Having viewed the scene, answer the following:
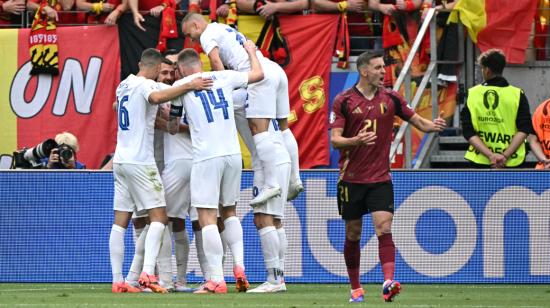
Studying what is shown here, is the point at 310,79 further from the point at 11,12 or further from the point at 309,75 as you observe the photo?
the point at 11,12

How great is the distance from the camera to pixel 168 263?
14.9 metres

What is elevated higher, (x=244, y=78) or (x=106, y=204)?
(x=244, y=78)

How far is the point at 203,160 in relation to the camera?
1398 cm

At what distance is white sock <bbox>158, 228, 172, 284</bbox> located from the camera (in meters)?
14.9

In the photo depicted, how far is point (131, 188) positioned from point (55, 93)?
248 inches

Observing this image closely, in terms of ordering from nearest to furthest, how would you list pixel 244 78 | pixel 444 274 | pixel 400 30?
pixel 244 78
pixel 444 274
pixel 400 30

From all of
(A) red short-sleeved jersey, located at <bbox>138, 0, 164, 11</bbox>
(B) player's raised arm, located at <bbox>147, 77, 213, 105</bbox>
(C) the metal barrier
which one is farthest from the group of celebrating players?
(A) red short-sleeved jersey, located at <bbox>138, 0, 164, 11</bbox>

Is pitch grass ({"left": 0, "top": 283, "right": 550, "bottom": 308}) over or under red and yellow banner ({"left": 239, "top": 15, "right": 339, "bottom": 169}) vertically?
under

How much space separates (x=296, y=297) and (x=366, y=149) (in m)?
1.52

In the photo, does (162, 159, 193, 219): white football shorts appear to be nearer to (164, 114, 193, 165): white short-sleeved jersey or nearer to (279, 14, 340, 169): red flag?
(164, 114, 193, 165): white short-sleeved jersey

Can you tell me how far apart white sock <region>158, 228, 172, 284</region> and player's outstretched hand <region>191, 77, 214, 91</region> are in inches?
67.7

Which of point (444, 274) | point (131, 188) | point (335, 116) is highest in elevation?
point (335, 116)

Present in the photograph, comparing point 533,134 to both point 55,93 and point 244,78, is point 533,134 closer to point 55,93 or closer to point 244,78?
point 244,78

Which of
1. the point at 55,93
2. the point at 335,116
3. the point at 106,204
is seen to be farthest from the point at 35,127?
the point at 335,116
